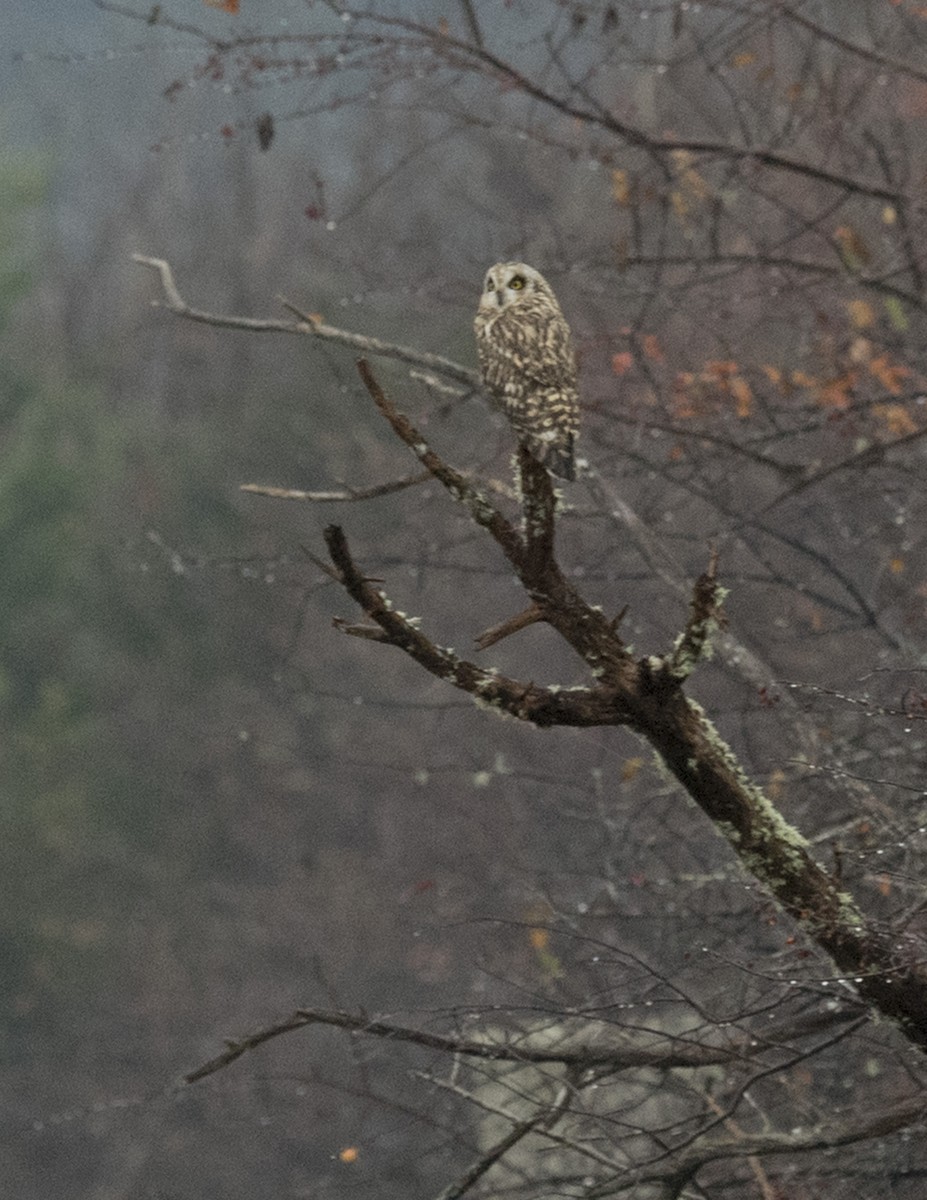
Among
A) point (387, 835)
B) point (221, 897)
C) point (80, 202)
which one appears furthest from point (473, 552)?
point (80, 202)

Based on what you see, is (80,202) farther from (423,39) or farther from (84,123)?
(423,39)

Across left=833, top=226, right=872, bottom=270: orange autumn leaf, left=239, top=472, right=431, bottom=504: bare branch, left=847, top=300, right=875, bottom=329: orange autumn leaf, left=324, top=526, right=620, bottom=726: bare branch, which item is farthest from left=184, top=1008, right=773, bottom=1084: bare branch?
left=847, top=300, right=875, bottom=329: orange autumn leaf

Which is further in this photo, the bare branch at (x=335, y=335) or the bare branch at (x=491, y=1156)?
the bare branch at (x=335, y=335)

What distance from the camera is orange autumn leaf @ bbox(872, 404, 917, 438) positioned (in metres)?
8.25

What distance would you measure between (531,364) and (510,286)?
20.0 inches

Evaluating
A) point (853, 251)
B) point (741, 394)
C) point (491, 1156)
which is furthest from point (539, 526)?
point (741, 394)

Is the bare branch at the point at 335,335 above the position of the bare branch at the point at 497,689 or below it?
above

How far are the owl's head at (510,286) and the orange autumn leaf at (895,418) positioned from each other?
13.9 feet

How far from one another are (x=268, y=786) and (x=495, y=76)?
16197 mm

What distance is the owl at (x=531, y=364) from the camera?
11.5ft

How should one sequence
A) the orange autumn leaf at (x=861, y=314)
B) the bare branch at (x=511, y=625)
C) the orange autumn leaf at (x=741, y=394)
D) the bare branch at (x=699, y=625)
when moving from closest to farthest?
the bare branch at (x=699, y=625)
the bare branch at (x=511, y=625)
the orange autumn leaf at (x=741, y=394)
the orange autumn leaf at (x=861, y=314)

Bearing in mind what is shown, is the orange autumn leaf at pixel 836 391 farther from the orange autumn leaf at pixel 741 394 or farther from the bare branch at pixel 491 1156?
the bare branch at pixel 491 1156

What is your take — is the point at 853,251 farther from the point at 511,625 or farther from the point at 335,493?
the point at 511,625

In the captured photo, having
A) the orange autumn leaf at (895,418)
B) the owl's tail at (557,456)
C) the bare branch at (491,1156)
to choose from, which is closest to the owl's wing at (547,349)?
the owl's tail at (557,456)
